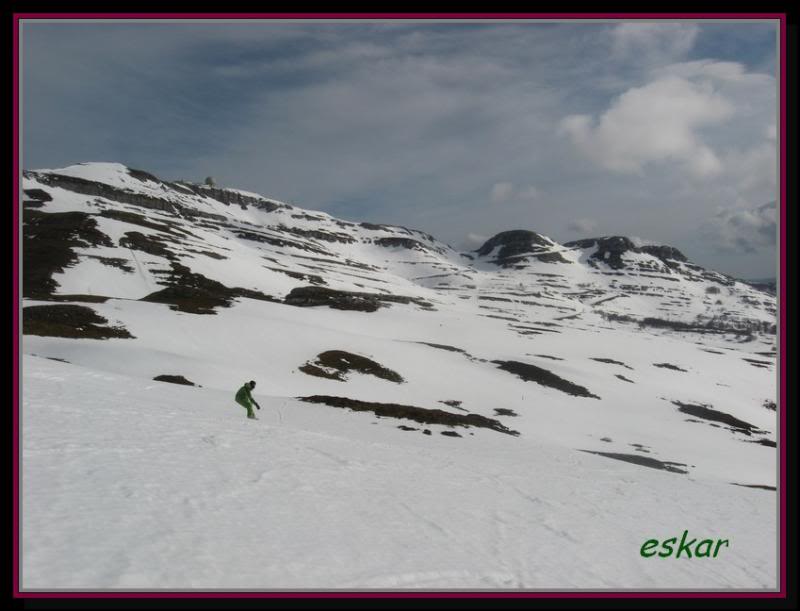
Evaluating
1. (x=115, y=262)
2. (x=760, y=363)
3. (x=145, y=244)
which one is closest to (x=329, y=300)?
(x=115, y=262)

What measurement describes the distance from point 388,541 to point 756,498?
2236 cm

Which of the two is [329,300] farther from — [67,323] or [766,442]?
[766,442]

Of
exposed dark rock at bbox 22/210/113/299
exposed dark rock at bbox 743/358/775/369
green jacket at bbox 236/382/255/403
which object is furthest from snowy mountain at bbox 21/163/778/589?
exposed dark rock at bbox 743/358/775/369

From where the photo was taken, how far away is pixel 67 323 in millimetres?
54656

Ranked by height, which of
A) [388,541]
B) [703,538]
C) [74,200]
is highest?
[74,200]

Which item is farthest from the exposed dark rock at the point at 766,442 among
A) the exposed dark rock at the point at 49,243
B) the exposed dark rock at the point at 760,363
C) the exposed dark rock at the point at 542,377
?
the exposed dark rock at the point at 49,243

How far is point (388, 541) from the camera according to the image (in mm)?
11781

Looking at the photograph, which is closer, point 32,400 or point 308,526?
→ point 308,526

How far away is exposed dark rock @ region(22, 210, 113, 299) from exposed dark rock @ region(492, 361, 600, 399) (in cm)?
7602

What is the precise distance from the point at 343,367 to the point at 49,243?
93.7 metres

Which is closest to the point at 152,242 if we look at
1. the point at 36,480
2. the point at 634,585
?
the point at 36,480

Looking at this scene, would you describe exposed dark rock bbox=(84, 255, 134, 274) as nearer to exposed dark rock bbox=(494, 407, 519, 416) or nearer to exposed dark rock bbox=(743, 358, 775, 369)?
exposed dark rock bbox=(494, 407, 519, 416)

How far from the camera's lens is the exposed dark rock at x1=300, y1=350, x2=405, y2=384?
186ft
